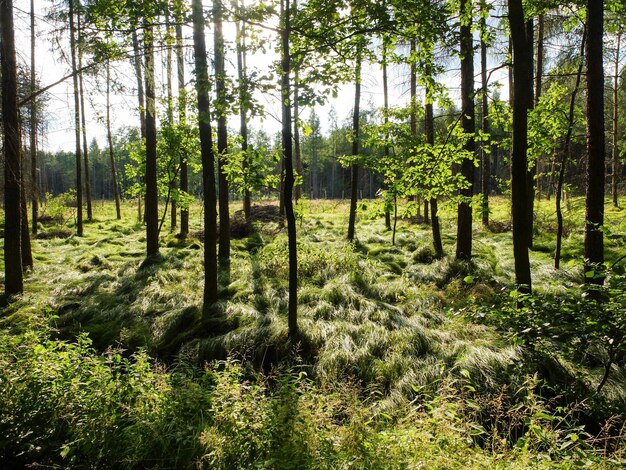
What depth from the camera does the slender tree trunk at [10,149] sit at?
24.7 feet

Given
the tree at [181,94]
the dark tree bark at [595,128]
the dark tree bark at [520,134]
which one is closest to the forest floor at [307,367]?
the dark tree bark at [520,134]

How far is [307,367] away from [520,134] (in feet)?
15.0

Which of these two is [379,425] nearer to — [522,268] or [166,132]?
[522,268]

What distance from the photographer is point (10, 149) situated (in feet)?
25.4

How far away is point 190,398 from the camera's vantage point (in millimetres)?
4039

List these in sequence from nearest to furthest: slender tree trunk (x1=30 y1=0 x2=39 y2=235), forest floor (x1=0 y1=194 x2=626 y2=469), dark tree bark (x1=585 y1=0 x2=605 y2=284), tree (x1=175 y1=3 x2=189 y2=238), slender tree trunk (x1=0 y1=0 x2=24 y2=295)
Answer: forest floor (x1=0 y1=194 x2=626 y2=469) < dark tree bark (x1=585 y1=0 x2=605 y2=284) < tree (x1=175 y1=3 x2=189 y2=238) < slender tree trunk (x1=0 y1=0 x2=24 y2=295) < slender tree trunk (x1=30 y1=0 x2=39 y2=235)

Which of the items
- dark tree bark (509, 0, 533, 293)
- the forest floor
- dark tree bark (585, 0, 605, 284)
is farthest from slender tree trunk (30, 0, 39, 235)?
dark tree bark (585, 0, 605, 284)

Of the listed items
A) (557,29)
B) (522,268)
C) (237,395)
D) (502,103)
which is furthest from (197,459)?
(557,29)

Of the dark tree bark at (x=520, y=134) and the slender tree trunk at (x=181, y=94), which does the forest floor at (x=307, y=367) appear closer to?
the dark tree bark at (x=520, y=134)

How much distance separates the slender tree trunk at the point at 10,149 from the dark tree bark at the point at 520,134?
31.8 feet

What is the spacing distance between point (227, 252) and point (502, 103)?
331 inches

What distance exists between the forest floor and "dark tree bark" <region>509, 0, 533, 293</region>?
23.9 inches

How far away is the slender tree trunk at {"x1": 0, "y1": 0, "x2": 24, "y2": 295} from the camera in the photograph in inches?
297

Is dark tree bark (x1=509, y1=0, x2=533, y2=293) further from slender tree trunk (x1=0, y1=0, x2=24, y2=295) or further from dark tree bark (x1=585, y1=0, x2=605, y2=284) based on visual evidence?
slender tree trunk (x1=0, y1=0, x2=24, y2=295)
